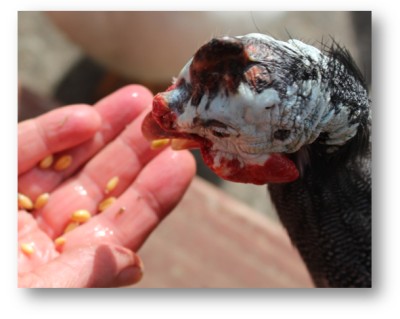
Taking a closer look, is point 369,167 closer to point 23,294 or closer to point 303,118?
point 303,118

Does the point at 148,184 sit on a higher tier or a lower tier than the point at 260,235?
higher

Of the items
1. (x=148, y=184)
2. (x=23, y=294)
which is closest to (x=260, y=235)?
(x=148, y=184)

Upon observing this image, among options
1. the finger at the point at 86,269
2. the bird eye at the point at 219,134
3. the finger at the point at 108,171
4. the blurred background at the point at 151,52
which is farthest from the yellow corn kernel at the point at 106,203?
the bird eye at the point at 219,134

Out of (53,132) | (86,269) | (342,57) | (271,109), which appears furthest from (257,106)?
(53,132)

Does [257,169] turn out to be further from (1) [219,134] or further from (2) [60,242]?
(2) [60,242]

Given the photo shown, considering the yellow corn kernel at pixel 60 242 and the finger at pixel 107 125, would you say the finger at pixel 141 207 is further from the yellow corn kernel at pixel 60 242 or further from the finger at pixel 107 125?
the finger at pixel 107 125
